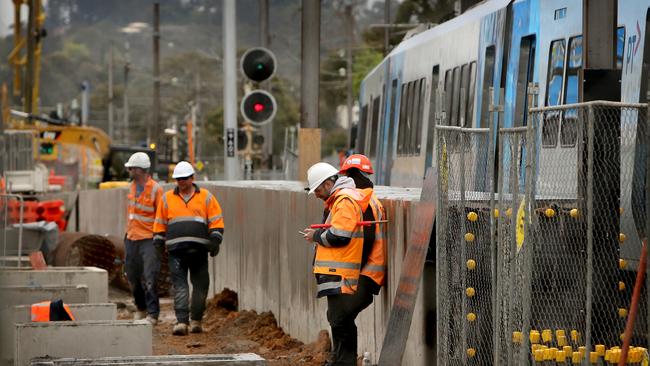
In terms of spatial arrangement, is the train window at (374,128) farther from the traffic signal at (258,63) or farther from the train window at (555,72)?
the train window at (555,72)

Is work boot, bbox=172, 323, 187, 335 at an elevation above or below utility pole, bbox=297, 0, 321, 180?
below

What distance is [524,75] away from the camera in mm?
15484

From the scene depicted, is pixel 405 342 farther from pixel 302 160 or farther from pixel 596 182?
pixel 302 160

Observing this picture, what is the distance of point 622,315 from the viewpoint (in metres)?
9.57

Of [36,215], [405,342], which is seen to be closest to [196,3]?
[36,215]

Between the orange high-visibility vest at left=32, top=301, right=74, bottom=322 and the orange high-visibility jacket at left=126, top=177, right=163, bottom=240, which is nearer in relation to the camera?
the orange high-visibility vest at left=32, top=301, right=74, bottom=322

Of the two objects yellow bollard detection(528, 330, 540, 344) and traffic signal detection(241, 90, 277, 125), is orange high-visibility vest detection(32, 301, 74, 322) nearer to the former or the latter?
yellow bollard detection(528, 330, 540, 344)

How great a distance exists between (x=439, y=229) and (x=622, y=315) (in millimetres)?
1455

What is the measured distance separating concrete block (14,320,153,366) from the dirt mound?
75.1 inches

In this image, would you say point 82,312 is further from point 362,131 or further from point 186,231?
point 362,131

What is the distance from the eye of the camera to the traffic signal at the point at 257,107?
24656 mm

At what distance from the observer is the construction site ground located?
14.5 metres

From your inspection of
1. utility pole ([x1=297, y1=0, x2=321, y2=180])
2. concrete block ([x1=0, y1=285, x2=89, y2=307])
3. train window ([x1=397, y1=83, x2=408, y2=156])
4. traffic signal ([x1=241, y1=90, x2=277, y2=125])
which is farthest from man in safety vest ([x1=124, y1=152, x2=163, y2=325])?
traffic signal ([x1=241, y1=90, x2=277, y2=125])

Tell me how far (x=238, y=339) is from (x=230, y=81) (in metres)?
10.9
